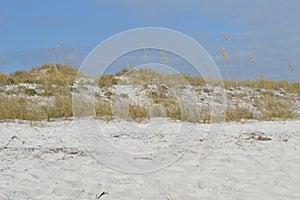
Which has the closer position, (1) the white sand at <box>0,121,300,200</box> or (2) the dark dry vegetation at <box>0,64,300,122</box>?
(1) the white sand at <box>0,121,300,200</box>

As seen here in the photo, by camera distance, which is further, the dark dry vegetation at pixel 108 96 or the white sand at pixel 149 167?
the dark dry vegetation at pixel 108 96

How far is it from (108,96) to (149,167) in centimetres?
541

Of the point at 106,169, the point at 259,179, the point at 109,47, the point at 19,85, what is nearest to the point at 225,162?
the point at 259,179

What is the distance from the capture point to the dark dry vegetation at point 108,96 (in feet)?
21.5

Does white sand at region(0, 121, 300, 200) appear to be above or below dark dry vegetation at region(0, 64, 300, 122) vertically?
below

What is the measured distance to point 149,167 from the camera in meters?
3.74

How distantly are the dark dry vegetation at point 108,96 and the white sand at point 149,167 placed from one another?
1040 mm

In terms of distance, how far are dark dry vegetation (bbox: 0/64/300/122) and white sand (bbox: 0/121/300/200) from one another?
1040mm

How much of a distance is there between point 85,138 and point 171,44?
159 centimetres

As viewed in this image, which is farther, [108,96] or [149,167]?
[108,96]

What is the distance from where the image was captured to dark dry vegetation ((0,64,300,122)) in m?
6.55

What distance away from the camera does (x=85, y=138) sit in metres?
5.02

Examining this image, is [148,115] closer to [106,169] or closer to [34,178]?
[106,169]

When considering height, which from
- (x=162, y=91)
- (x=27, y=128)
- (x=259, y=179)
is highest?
(x=162, y=91)
